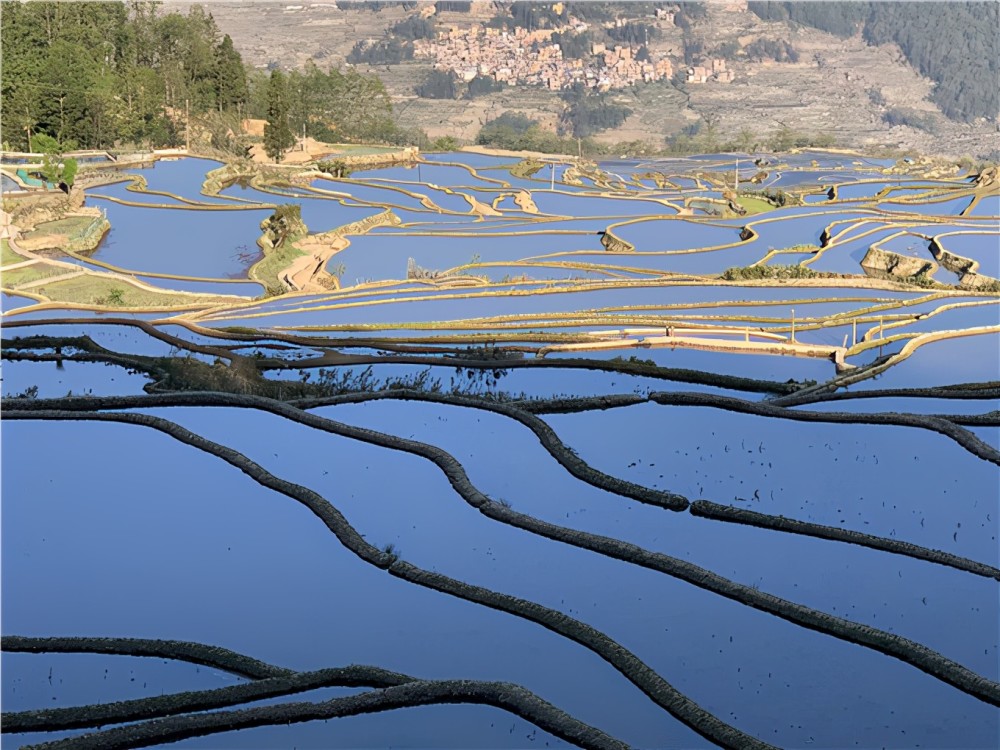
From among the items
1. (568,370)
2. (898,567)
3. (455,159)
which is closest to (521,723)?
(898,567)

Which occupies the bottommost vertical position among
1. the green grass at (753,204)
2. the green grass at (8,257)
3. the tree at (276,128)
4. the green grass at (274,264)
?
the green grass at (753,204)

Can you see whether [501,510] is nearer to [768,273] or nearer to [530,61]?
[768,273]

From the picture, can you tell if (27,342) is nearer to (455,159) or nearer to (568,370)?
(568,370)

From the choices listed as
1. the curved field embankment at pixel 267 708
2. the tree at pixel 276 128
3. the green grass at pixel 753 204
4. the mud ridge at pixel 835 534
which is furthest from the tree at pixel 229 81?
the curved field embankment at pixel 267 708

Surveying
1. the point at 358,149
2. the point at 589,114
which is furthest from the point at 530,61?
the point at 358,149

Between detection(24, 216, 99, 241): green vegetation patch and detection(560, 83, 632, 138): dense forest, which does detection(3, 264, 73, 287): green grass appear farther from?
detection(560, 83, 632, 138): dense forest

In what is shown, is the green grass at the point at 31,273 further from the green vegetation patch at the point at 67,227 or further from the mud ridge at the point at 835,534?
the mud ridge at the point at 835,534
